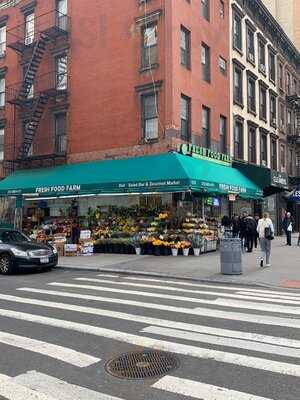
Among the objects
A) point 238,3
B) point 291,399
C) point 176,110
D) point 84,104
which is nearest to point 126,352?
point 291,399

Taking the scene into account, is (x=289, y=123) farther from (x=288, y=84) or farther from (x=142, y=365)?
(x=142, y=365)

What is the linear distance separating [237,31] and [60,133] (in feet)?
40.0

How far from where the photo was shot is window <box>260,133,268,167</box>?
31.4 m

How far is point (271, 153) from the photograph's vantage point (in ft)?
109

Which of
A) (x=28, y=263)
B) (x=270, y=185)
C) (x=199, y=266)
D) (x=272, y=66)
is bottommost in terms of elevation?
(x=199, y=266)

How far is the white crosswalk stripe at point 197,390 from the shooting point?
14.7 feet

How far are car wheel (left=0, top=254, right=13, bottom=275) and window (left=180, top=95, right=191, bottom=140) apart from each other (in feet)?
33.3

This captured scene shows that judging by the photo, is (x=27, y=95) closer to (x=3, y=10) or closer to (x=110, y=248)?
(x=3, y=10)

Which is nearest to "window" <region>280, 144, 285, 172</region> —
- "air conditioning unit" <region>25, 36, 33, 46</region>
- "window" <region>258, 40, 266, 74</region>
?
"window" <region>258, 40, 266, 74</region>

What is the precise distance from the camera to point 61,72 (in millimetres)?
25531

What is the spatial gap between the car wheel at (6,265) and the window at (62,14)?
49.4 feet

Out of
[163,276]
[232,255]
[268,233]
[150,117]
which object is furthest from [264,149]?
[163,276]

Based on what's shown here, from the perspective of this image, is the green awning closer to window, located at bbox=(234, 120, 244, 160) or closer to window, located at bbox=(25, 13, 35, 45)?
window, located at bbox=(234, 120, 244, 160)

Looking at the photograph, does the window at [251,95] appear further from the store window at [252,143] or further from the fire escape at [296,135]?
the fire escape at [296,135]
